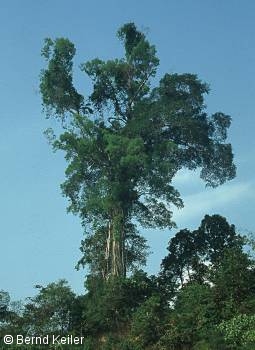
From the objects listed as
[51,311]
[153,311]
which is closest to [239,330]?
[153,311]

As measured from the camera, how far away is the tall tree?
21.1 m

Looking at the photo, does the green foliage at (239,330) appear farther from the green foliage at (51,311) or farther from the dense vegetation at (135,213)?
the green foliage at (51,311)

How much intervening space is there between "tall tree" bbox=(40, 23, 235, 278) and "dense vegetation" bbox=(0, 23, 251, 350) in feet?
0.12

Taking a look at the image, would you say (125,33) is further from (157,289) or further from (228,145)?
(157,289)

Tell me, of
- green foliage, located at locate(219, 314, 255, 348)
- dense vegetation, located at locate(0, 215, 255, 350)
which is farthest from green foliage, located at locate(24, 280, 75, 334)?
green foliage, located at locate(219, 314, 255, 348)

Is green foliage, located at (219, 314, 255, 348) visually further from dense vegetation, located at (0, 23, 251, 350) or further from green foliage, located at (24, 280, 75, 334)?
green foliage, located at (24, 280, 75, 334)

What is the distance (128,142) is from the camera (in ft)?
68.2

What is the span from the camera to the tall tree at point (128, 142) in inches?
830

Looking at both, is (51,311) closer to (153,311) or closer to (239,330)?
(153,311)

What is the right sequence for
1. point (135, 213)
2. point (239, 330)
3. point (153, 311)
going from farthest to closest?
point (135, 213), point (153, 311), point (239, 330)

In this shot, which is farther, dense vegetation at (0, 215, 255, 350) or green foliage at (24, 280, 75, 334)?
green foliage at (24, 280, 75, 334)

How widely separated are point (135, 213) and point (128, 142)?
9.62 ft

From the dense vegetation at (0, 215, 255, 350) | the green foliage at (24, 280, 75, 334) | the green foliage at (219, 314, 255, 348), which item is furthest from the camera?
the green foliage at (24, 280, 75, 334)

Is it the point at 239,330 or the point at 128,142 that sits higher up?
the point at 128,142
